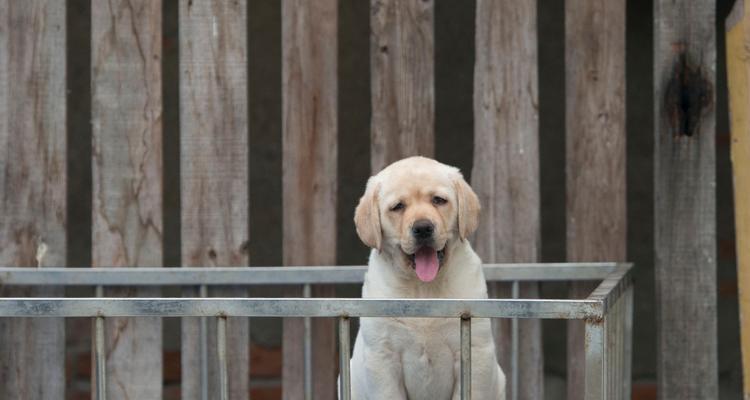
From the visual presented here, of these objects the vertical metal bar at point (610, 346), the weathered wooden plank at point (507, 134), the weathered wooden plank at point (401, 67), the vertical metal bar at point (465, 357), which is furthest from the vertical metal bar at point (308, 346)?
the vertical metal bar at point (465, 357)

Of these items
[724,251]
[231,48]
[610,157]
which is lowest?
[724,251]

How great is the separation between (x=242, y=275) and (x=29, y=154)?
36.4 inches

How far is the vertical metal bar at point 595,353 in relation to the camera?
10.6ft

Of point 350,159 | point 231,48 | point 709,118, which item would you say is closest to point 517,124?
point 709,118

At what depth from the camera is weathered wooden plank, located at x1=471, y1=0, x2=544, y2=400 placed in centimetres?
499

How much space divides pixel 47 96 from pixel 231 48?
71 centimetres

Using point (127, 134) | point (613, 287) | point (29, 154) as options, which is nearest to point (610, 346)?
point (613, 287)

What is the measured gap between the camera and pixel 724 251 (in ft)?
20.5

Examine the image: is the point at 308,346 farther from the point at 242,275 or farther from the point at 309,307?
the point at 309,307

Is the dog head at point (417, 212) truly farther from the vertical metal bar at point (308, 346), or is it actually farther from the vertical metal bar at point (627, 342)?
the vertical metal bar at point (627, 342)

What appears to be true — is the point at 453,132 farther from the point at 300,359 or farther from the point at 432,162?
the point at 432,162

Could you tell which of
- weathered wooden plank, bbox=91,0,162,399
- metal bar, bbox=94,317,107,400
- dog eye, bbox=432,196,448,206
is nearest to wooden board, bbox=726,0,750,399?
dog eye, bbox=432,196,448,206

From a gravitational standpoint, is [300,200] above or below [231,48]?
below

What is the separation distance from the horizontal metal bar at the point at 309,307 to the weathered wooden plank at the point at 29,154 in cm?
174
